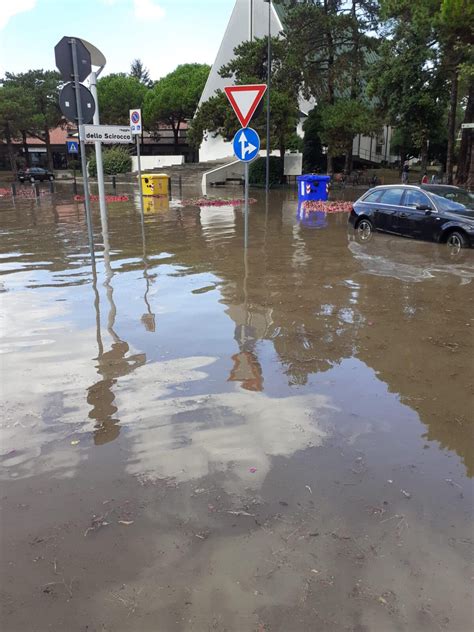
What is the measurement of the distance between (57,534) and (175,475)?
2.57ft

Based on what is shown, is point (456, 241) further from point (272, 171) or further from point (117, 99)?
point (117, 99)

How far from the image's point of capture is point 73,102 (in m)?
7.50

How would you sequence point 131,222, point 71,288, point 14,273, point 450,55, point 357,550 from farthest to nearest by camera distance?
1. point 450,55
2. point 131,222
3. point 14,273
4. point 71,288
5. point 357,550

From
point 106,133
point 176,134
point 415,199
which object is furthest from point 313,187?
point 176,134

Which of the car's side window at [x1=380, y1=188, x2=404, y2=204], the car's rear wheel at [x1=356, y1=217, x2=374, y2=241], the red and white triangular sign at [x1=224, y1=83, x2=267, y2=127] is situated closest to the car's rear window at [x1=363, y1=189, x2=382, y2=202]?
the car's side window at [x1=380, y1=188, x2=404, y2=204]

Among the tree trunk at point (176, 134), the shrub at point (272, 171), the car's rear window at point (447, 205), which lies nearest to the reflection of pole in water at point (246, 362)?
the car's rear window at point (447, 205)

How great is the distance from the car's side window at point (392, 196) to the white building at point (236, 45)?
38.1 m

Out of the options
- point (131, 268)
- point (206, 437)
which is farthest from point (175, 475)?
point (131, 268)

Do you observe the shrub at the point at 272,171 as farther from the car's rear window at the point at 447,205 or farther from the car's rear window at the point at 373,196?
the car's rear window at the point at 447,205

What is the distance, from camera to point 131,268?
9336 millimetres

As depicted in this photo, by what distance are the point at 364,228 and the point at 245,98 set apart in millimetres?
6565

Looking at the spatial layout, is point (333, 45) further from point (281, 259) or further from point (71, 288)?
point (71, 288)

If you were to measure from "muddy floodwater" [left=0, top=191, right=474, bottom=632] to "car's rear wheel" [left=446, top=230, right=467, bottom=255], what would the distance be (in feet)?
11.0

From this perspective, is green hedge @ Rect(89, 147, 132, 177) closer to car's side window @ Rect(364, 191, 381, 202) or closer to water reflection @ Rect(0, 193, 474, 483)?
car's side window @ Rect(364, 191, 381, 202)
